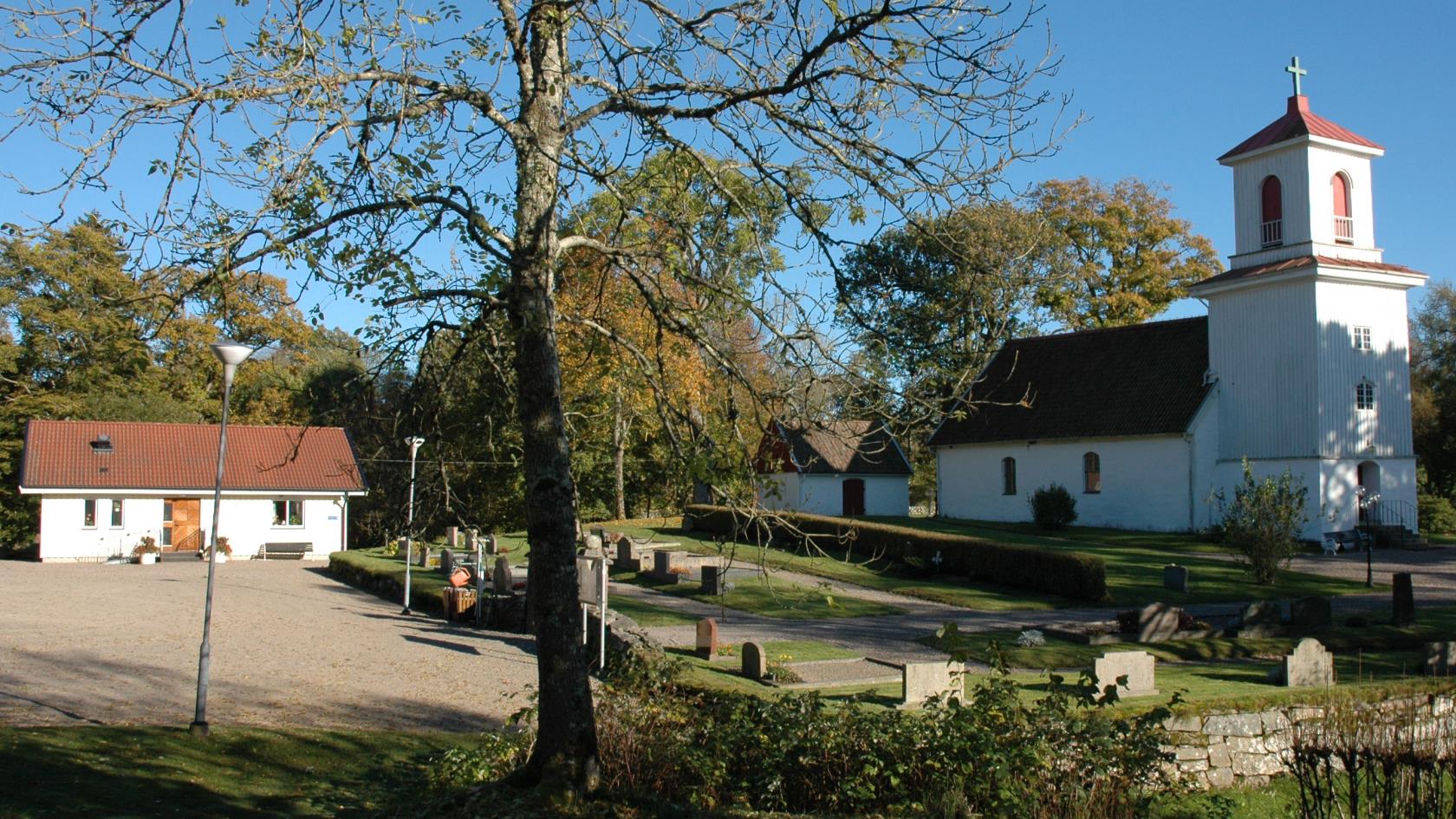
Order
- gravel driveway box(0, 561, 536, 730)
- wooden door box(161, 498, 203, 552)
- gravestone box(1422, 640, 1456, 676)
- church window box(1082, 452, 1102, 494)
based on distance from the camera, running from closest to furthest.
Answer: gravestone box(1422, 640, 1456, 676)
gravel driveway box(0, 561, 536, 730)
church window box(1082, 452, 1102, 494)
wooden door box(161, 498, 203, 552)

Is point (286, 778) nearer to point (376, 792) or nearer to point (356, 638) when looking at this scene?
point (376, 792)

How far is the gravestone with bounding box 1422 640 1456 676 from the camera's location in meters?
13.8

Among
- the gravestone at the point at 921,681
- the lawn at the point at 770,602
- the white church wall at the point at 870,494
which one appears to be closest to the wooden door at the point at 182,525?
the lawn at the point at 770,602

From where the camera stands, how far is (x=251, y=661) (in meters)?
18.4

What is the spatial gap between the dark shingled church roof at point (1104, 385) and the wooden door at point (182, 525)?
1137 inches

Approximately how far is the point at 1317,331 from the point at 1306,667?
83.5ft

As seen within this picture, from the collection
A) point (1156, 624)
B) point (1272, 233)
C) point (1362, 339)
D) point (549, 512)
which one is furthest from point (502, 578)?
point (1362, 339)

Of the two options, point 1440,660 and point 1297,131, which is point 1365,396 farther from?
point 1440,660

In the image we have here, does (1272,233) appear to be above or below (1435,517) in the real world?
above

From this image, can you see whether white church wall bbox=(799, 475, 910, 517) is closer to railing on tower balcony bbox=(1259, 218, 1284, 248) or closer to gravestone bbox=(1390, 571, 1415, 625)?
railing on tower balcony bbox=(1259, 218, 1284, 248)

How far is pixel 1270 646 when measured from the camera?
667 inches

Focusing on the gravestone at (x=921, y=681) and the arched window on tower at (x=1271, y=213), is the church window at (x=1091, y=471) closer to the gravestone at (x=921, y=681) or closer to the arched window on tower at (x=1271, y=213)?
the arched window on tower at (x=1271, y=213)

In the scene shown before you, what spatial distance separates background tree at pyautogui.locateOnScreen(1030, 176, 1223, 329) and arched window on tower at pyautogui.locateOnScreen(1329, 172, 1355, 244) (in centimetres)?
1483

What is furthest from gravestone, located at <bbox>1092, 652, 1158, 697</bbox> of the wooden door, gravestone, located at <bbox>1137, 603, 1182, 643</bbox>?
the wooden door
